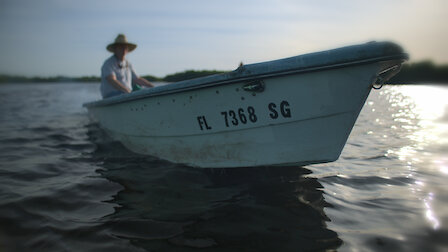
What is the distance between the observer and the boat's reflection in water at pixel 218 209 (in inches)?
96.1

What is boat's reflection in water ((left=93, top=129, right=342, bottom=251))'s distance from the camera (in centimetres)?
244

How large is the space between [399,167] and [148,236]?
4.15 meters

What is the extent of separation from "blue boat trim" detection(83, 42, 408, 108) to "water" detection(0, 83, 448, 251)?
143 cm

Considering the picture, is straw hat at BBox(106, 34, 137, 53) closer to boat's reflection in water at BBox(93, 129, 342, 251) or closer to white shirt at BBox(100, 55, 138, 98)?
white shirt at BBox(100, 55, 138, 98)

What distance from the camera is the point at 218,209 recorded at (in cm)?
306

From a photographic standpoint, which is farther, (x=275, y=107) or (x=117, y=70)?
(x=117, y=70)

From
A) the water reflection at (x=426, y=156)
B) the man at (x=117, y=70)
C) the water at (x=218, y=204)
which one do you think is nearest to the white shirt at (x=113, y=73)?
the man at (x=117, y=70)

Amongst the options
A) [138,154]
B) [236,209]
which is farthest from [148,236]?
[138,154]

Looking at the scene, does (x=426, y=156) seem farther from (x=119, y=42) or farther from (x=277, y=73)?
(x=119, y=42)

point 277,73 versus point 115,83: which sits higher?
point 115,83

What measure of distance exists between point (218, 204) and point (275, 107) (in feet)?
4.32

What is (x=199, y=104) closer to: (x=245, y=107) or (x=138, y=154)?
(x=245, y=107)

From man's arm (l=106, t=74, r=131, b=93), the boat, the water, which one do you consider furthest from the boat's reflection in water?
man's arm (l=106, t=74, r=131, b=93)

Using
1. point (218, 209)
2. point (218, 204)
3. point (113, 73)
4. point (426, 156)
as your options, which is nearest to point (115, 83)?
point (113, 73)
